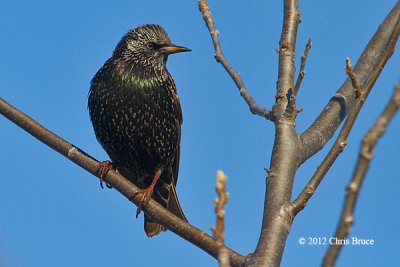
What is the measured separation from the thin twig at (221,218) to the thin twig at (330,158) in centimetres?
94

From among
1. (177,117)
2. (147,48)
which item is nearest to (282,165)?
(177,117)

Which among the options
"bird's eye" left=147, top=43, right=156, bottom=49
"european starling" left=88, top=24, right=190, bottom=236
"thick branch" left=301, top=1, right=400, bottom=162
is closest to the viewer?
"thick branch" left=301, top=1, right=400, bottom=162

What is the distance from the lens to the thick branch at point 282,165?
2801mm

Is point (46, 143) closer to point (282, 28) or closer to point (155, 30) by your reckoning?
point (282, 28)

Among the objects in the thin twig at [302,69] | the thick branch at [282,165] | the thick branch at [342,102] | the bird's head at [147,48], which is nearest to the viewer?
the thick branch at [282,165]

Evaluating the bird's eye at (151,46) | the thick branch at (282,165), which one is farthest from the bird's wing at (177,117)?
the thick branch at (282,165)

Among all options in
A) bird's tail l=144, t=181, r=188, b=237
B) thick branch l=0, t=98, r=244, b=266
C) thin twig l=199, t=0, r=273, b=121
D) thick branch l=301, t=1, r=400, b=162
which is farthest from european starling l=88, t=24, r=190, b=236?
thick branch l=301, t=1, r=400, b=162

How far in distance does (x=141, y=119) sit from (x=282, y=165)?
249 cm

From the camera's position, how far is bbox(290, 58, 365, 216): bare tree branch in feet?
8.00

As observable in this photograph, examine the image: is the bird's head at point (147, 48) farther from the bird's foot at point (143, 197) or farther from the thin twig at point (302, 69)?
the thin twig at point (302, 69)

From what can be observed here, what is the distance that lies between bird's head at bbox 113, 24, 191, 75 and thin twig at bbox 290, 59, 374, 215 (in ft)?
10.8

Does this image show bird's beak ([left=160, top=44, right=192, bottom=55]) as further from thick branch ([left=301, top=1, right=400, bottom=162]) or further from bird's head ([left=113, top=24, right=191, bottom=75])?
thick branch ([left=301, top=1, right=400, bottom=162])

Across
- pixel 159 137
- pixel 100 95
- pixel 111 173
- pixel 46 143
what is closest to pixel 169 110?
pixel 159 137

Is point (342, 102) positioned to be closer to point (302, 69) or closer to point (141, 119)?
point (302, 69)
